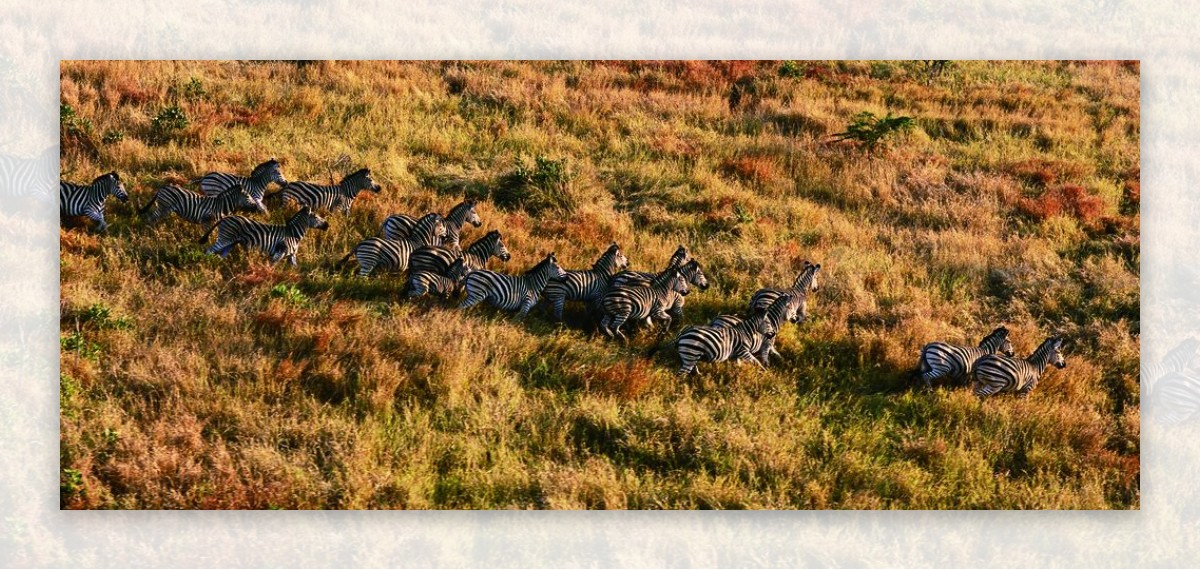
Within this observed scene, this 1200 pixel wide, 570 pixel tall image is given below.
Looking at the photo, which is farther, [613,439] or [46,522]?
[613,439]

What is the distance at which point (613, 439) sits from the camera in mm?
7957

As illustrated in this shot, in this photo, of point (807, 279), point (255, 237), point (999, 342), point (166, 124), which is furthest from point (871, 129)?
point (166, 124)

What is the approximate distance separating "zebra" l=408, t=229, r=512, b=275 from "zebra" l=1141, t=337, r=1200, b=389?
24.0 ft

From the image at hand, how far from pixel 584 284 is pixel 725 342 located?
2.03 metres

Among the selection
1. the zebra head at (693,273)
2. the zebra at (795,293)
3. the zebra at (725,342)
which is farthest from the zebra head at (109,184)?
the zebra at (795,293)

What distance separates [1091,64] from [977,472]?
14820 mm

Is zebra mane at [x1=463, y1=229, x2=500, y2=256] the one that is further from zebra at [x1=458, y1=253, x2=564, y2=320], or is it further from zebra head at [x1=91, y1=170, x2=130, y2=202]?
zebra head at [x1=91, y1=170, x2=130, y2=202]

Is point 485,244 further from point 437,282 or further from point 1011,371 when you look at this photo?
point 1011,371

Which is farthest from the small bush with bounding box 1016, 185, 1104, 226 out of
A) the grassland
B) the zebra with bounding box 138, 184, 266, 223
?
the zebra with bounding box 138, 184, 266, 223

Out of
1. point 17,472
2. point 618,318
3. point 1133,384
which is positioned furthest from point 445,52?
point 1133,384

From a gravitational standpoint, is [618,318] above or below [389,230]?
below

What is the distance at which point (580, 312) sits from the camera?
410 inches

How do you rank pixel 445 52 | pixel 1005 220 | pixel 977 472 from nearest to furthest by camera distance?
pixel 977 472 < pixel 445 52 < pixel 1005 220

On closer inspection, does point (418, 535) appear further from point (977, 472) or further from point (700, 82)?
point (700, 82)
